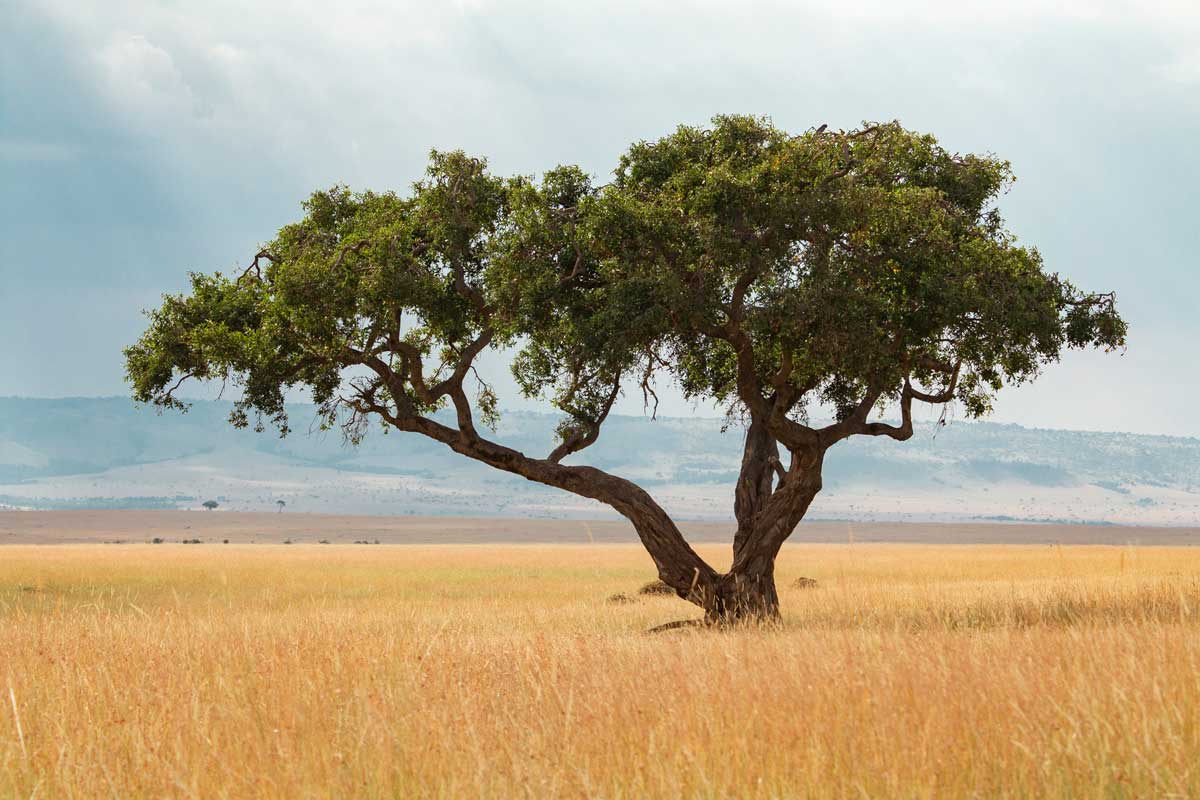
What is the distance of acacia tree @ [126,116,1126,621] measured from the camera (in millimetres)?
21219

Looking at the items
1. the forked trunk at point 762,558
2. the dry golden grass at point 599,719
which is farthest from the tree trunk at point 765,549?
the dry golden grass at point 599,719

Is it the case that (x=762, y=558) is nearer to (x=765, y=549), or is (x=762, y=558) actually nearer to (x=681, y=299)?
(x=765, y=549)

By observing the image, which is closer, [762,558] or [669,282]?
[669,282]

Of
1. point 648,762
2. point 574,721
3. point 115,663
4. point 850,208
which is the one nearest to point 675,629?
point 850,208

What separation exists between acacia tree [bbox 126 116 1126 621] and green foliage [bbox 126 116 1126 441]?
0.19ft

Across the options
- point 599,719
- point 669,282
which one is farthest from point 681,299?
point 599,719

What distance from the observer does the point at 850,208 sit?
69.8 feet

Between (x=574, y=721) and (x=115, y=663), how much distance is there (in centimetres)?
679

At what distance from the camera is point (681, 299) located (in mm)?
20781

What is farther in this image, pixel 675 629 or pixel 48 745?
pixel 675 629

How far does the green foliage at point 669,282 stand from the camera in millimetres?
→ 21156

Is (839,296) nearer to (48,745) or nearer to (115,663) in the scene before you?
(115,663)

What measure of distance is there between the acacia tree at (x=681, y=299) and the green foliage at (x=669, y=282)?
0.06 m

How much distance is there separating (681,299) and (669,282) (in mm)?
387
